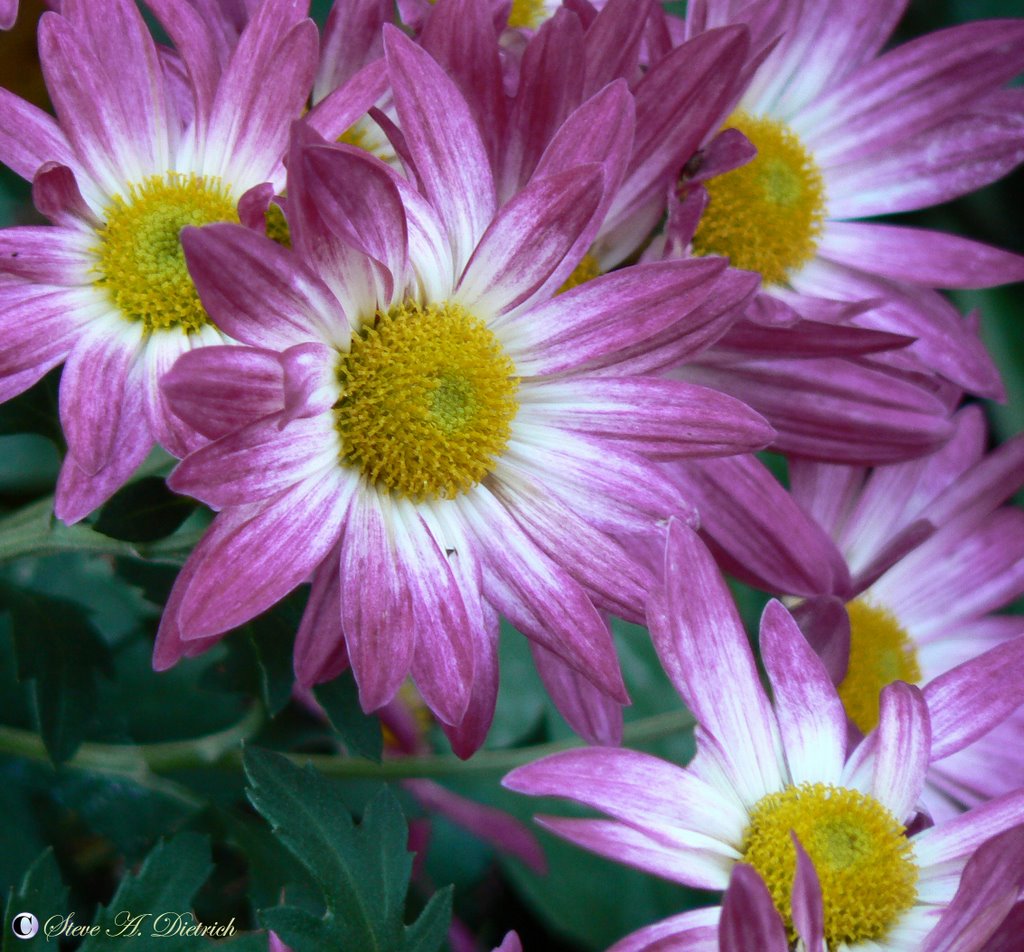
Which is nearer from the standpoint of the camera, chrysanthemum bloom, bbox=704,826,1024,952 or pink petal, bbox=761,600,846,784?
chrysanthemum bloom, bbox=704,826,1024,952

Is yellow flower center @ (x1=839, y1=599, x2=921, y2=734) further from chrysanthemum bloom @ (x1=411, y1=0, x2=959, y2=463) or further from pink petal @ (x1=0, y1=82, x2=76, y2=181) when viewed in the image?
pink petal @ (x1=0, y1=82, x2=76, y2=181)

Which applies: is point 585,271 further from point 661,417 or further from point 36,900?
point 36,900

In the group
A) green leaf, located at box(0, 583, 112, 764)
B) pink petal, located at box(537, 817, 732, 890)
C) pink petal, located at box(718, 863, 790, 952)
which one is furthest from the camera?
green leaf, located at box(0, 583, 112, 764)

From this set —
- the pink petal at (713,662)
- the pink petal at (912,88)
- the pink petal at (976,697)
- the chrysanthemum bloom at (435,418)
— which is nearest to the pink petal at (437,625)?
the chrysanthemum bloom at (435,418)

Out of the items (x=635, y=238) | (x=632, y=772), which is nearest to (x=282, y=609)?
(x=632, y=772)

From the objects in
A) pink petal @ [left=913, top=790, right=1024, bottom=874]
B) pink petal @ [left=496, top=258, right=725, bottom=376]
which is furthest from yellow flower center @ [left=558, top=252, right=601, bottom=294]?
pink petal @ [left=913, top=790, right=1024, bottom=874]

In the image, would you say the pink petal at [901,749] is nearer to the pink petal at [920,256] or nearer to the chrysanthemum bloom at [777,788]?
the chrysanthemum bloom at [777,788]

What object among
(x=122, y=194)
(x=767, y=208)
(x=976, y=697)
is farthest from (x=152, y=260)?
(x=976, y=697)
